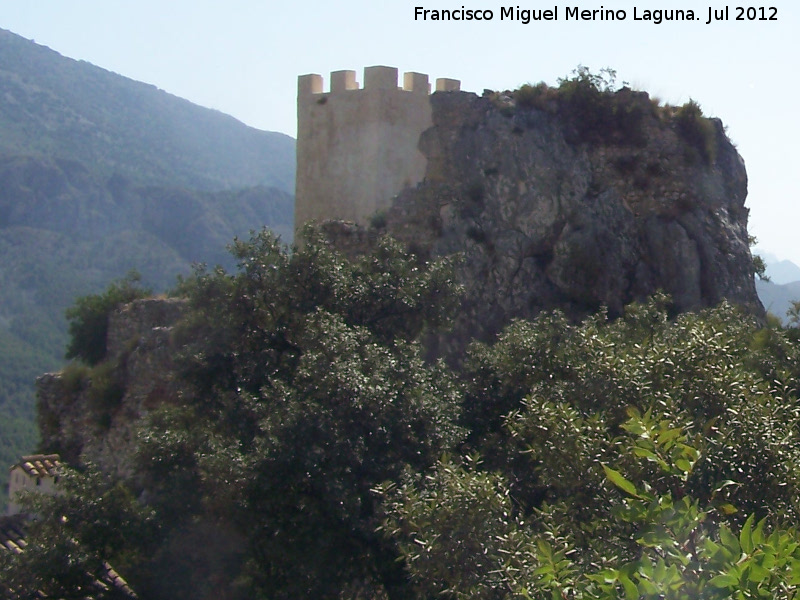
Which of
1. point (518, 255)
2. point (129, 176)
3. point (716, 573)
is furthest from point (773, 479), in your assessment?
point (129, 176)

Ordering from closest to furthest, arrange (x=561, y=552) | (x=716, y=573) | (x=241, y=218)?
(x=716, y=573) < (x=561, y=552) < (x=241, y=218)

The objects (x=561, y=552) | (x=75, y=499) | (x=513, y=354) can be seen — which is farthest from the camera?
(x=513, y=354)

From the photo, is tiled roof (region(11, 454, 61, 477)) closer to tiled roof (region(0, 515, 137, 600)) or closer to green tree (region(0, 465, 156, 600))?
tiled roof (region(0, 515, 137, 600))

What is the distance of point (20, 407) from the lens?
171 feet

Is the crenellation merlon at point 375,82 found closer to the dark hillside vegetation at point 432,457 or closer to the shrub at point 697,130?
the shrub at point 697,130

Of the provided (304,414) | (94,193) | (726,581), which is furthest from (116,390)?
(94,193)

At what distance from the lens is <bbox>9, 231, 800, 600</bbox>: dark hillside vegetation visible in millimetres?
6152

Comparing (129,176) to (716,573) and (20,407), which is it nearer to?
(20,407)

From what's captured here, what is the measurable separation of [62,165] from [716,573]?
304 feet

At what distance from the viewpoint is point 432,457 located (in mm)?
9547

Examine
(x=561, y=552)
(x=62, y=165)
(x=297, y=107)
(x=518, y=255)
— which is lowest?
(x=561, y=552)

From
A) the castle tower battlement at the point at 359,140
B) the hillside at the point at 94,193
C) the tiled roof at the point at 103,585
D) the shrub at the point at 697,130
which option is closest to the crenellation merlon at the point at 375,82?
the castle tower battlement at the point at 359,140

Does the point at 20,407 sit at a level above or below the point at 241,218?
below

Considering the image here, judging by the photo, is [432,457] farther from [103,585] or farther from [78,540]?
[103,585]
